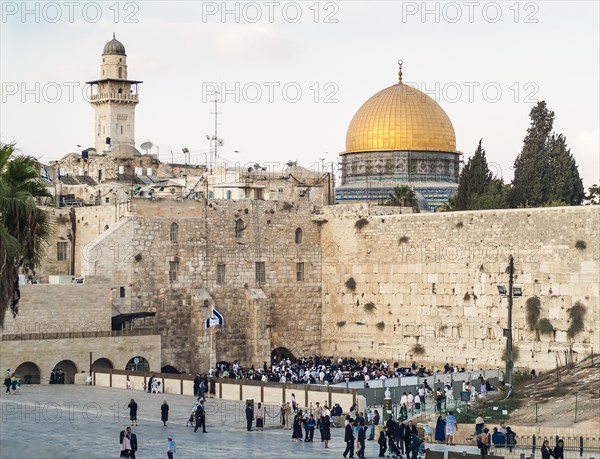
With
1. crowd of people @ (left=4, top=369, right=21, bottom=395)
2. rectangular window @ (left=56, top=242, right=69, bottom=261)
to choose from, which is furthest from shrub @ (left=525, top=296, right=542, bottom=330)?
rectangular window @ (left=56, top=242, right=69, bottom=261)

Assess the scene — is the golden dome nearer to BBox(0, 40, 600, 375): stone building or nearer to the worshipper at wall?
BBox(0, 40, 600, 375): stone building

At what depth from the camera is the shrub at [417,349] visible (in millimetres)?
43750

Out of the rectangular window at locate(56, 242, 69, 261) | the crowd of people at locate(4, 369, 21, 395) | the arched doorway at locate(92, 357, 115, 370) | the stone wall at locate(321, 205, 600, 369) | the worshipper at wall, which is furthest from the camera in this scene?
the rectangular window at locate(56, 242, 69, 261)

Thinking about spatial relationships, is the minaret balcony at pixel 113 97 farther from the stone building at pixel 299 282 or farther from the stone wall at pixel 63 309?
the stone wall at pixel 63 309

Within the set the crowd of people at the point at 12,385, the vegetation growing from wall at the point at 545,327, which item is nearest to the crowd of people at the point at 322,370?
the vegetation growing from wall at the point at 545,327

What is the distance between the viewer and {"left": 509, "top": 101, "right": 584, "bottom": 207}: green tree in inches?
2014

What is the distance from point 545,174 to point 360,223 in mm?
9061

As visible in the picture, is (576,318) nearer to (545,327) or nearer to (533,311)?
(545,327)

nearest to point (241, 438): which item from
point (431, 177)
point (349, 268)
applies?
point (349, 268)

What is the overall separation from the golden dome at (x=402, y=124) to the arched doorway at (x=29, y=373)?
2377cm

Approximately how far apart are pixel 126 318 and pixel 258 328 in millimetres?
5176

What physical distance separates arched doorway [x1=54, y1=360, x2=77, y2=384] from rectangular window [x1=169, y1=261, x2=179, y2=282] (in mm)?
6291

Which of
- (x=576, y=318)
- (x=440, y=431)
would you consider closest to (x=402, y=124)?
(x=576, y=318)

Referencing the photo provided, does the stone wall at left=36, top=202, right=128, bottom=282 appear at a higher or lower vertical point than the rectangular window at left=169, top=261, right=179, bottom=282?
higher
